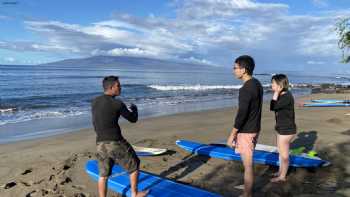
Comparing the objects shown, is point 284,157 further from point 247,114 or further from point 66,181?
point 66,181

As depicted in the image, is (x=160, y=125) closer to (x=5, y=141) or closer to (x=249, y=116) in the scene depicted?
Answer: (x=5, y=141)

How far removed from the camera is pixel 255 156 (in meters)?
6.57

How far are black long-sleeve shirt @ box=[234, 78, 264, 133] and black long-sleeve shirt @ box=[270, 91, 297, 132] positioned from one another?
0.89 meters

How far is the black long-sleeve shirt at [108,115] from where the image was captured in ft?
13.4

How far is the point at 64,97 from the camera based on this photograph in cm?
2206

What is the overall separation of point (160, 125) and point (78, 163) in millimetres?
5189

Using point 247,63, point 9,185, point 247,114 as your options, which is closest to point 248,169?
point 247,114

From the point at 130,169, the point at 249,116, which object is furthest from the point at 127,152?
the point at 249,116

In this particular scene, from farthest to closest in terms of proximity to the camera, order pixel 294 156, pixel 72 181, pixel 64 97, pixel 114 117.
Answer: pixel 64 97 → pixel 294 156 → pixel 72 181 → pixel 114 117

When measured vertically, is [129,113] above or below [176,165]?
above

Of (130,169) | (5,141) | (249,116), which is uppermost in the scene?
(249,116)

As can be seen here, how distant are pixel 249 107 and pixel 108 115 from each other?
5.68ft

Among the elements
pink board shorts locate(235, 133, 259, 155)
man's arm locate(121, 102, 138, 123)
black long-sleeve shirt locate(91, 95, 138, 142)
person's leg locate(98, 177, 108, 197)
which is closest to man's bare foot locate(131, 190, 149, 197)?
person's leg locate(98, 177, 108, 197)

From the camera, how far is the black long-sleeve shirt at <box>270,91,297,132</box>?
16.5 ft
